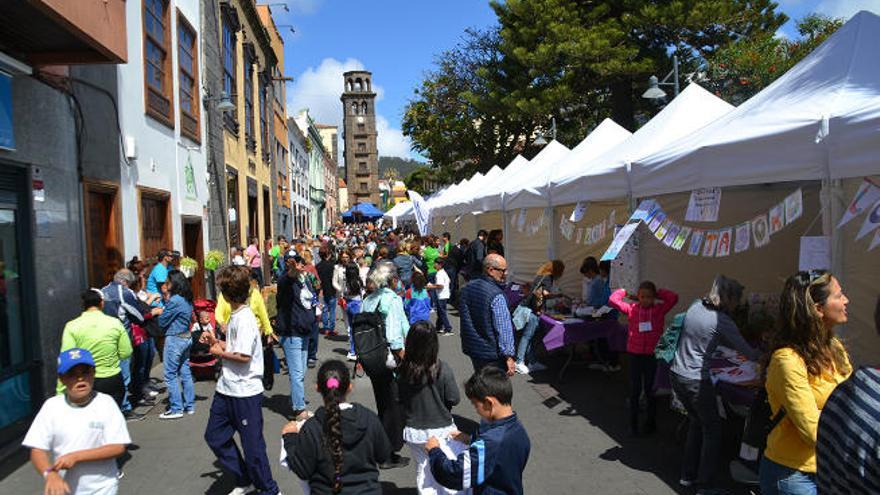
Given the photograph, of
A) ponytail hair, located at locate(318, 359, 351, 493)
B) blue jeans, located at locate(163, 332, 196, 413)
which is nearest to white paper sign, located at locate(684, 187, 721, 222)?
ponytail hair, located at locate(318, 359, 351, 493)

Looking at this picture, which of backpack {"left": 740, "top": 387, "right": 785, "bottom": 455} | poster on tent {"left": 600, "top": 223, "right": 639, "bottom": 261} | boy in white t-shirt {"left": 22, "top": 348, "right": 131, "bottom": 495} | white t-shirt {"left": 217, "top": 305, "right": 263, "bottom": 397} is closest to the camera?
boy in white t-shirt {"left": 22, "top": 348, "right": 131, "bottom": 495}

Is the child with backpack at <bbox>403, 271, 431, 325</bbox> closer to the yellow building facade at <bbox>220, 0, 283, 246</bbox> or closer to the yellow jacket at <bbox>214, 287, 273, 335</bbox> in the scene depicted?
the yellow jacket at <bbox>214, 287, 273, 335</bbox>

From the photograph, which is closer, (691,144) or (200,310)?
(691,144)

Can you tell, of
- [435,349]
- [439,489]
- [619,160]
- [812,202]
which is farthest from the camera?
[619,160]

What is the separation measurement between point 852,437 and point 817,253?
2889mm

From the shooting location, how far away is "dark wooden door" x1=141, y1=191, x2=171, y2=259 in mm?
10062

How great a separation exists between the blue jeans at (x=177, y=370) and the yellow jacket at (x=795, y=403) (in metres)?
6.02

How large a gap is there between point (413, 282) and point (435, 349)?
353 centimetres

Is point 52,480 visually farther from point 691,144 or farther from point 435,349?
point 691,144

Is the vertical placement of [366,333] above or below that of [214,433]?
above

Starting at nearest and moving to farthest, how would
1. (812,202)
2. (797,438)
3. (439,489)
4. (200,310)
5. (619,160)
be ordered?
(797,438) < (439,489) < (812,202) < (619,160) < (200,310)

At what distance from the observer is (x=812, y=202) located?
633 centimetres

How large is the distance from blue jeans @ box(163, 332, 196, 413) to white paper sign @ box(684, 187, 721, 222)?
557 cm

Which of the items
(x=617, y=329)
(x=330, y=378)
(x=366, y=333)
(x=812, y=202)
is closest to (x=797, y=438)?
(x=330, y=378)
